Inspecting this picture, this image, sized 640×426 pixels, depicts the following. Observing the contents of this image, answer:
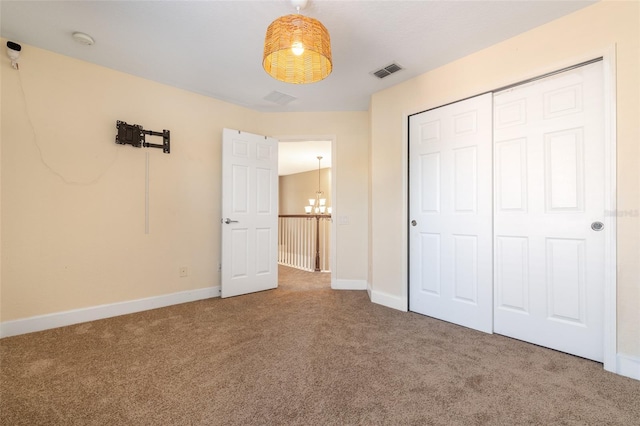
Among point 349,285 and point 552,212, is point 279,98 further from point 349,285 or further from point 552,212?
point 552,212

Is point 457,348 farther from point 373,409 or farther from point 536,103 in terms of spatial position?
point 536,103

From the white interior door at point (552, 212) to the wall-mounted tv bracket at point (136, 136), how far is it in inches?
134

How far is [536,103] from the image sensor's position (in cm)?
219

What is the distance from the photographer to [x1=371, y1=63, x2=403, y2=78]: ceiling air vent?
2.74 metres

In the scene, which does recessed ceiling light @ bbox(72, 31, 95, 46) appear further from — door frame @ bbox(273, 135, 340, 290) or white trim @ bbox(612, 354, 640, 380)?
white trim @ bbox(612, 354, 640, 380)

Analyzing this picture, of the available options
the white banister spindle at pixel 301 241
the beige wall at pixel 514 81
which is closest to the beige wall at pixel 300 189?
the white banister spindle at pixel 301 241

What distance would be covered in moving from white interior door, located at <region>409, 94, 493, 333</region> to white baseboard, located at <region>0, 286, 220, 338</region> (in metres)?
2.58

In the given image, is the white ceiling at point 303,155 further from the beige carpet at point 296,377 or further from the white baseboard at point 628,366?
the white baseboard at point 628,366

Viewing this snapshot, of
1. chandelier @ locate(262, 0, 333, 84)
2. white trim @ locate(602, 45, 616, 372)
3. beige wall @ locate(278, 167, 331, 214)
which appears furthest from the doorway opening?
white trim @ locate(602, 45, 616, 372)

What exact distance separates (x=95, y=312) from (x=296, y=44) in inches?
119

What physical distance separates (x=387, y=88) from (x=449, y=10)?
122 cm

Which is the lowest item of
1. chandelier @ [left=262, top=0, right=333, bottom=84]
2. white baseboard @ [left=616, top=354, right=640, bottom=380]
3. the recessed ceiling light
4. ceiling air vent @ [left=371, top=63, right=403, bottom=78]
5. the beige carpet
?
the beige carpet

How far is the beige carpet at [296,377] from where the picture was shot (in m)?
1.37

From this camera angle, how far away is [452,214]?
2.67 meters
